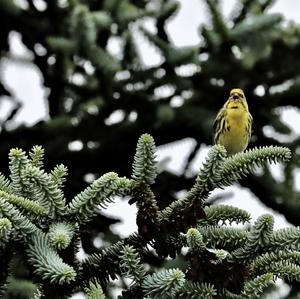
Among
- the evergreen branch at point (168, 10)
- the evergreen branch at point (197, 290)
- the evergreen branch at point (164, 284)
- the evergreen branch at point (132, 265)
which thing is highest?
the evergreen branch at point (168, 10)

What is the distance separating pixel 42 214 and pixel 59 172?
0.08 m

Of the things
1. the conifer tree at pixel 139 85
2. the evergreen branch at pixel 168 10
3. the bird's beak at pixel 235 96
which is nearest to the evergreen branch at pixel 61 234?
the conifer tree at pixel 139 85

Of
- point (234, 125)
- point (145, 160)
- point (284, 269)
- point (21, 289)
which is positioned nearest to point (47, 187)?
point (145, 160)

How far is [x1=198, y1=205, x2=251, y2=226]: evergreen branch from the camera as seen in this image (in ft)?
4.02

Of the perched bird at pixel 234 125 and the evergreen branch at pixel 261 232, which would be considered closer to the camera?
the evergreen branch at pixel 261 232

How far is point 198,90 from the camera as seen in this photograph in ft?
9.26

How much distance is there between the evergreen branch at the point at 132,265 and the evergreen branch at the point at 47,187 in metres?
0.12

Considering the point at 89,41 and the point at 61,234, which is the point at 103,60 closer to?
the point at 89,41

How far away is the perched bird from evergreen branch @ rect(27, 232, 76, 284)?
134 cm

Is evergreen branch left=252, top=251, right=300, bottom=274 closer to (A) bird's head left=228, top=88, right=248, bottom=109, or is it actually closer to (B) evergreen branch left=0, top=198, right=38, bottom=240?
(B) evergreen branch left=0, top=198, right=38, bottom=240

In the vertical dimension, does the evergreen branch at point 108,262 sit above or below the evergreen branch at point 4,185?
below

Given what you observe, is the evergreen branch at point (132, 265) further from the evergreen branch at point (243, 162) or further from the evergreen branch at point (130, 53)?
the evergreen branch at point (130, 53)

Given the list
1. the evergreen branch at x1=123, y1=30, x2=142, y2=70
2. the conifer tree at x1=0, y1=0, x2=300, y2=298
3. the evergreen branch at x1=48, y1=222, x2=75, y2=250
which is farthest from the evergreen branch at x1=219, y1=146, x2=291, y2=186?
the evergreen branch at x1=123, y1=30, x2=142, y2=70

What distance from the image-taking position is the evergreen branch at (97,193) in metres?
1.10
